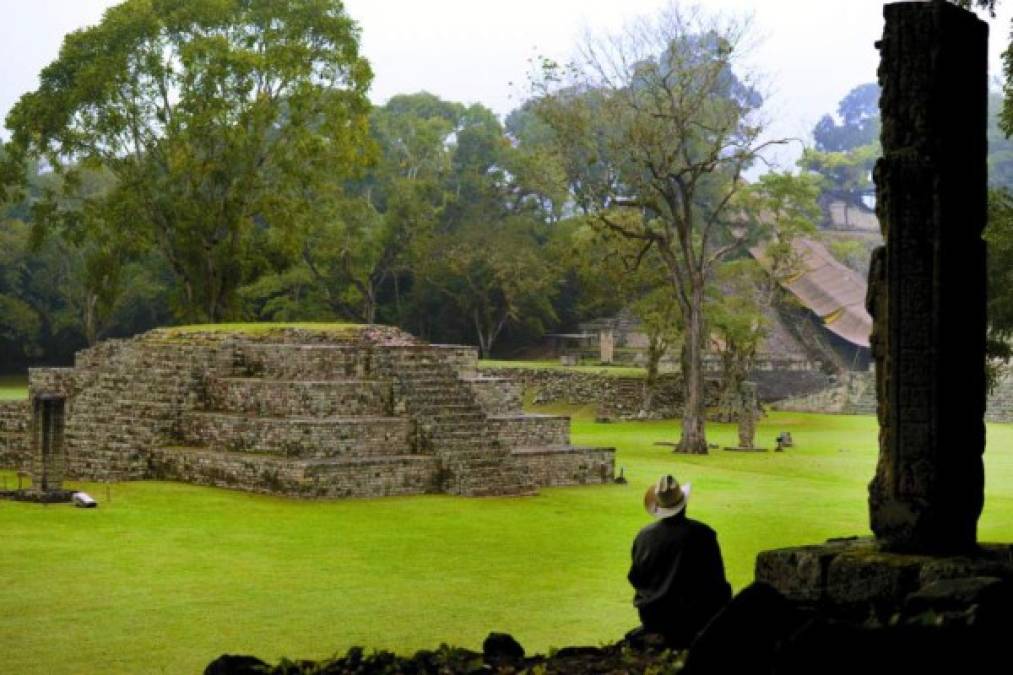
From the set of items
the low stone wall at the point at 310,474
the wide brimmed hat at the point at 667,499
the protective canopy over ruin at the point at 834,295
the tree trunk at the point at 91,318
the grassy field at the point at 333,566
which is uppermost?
the protective canopy over ruin at the point at 834,295

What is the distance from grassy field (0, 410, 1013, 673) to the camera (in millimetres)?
11133

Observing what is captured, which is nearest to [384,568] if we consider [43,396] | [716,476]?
[43,396]

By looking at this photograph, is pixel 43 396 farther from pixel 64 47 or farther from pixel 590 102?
pixel 590 102

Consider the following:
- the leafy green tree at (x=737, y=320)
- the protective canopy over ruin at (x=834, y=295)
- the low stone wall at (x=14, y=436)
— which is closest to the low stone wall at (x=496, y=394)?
→ the low stone wall at (x=14, y=436)

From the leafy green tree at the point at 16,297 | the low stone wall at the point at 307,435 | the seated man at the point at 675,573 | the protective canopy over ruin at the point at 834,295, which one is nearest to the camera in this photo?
the seated man at the point at 675,573

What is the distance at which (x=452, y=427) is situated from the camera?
2169cm

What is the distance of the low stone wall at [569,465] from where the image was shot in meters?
21.9

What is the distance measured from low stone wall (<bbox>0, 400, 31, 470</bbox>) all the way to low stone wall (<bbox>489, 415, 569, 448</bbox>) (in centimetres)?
680

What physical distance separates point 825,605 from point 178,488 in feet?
46.5

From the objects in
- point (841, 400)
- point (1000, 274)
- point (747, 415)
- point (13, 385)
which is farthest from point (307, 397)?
point (841, 400)

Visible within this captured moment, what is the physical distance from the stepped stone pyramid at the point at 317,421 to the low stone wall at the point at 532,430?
0.05 ft

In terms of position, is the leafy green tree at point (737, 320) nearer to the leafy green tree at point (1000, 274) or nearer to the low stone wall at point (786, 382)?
the low stone wall at point (786, 382)

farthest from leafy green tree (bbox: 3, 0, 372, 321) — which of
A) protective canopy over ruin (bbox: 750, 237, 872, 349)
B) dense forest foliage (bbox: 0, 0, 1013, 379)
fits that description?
protective canopy over ruin (bbox: 750, 237, 872, 349)

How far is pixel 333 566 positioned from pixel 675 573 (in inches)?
261
